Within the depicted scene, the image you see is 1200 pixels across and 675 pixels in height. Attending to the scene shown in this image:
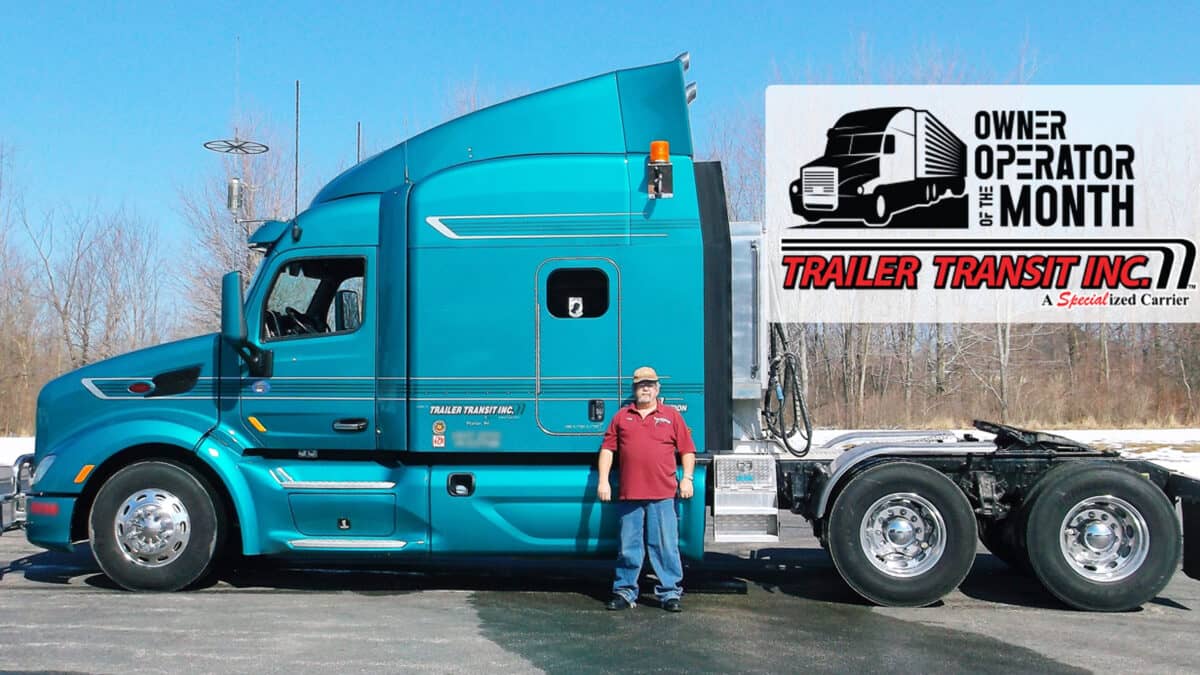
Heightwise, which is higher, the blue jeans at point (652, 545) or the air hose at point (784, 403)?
the air hose at point (784, 403)

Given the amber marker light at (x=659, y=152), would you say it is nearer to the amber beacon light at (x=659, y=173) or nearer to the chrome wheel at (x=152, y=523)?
the amber beacon light at (x=659, y=173)

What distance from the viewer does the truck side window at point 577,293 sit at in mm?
7844

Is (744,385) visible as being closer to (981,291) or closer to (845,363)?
(981,291)

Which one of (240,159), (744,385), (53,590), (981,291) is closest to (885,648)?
(744,385)

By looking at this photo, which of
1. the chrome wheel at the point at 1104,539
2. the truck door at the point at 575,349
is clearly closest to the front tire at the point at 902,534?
the chrome wheel at the point at 1104,539

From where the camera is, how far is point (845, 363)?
27.2 m

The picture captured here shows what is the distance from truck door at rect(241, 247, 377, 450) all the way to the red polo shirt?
1.96 meters

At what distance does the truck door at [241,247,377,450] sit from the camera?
8031 millimetres

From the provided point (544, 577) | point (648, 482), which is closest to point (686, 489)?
point (648, 482)

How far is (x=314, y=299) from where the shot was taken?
27.3 ft

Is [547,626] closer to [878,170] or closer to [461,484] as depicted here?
[461,484]

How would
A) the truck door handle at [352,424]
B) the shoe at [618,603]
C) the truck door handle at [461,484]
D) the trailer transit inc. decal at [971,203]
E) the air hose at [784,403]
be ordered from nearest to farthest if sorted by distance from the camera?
the shoe at [618,603]
the truck door handle at [461,484]
the truck door handle at [352,424]
the air hose at [784,403]
the trailer transit inc. decal at [971,203]

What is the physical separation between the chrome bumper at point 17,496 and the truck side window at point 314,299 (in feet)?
7.31

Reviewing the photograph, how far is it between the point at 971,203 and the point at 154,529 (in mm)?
15641
